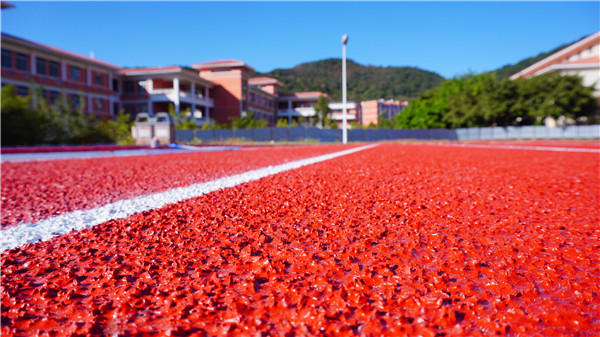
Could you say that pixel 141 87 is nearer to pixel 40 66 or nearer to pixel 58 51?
pixel 58 51

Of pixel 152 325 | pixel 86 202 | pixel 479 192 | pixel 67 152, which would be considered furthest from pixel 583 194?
pixel 67 152

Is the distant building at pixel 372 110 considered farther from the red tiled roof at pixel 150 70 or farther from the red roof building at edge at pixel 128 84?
the red tiled roof at pixel 150 70

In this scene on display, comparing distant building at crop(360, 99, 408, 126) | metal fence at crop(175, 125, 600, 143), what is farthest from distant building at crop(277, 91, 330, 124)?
distant building at crop(360, 99, 408, 126)

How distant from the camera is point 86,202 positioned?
2605 millimetres

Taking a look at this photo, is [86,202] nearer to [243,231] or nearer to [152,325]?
[243,231]

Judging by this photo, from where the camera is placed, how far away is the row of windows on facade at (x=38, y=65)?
2856 cm

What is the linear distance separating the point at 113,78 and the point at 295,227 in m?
44.4

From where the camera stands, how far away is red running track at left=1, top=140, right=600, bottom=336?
2.74ft

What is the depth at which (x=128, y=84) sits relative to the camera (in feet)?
136

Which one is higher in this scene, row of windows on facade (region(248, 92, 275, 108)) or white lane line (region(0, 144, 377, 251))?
row of windows on facade (region(248, 92, 275, 108))

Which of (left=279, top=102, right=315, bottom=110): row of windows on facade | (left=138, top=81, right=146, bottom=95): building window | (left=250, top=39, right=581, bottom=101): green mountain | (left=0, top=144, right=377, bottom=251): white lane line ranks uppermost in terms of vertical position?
(left=250, top=39, right=581, bottom=101): green mountain

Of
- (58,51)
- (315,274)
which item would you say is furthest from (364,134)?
(315,274)

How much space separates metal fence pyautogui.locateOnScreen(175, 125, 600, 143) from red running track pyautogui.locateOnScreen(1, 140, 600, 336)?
33.6m

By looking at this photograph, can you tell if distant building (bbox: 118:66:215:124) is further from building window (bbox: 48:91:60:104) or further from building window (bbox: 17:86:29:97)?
building window (bbox: 17:86:29:97)
